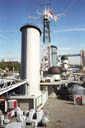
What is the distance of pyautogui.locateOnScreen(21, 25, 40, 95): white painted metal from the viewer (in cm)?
1803

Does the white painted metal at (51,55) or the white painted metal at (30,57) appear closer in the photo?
the white painted metal at (30,57)

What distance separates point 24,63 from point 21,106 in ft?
19.2

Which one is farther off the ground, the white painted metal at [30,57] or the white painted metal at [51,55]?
the white painted metal at [51,55]

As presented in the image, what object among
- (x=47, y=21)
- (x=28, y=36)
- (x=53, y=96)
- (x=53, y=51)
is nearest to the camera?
(x=28, y=36)

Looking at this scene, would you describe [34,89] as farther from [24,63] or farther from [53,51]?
[53,51]

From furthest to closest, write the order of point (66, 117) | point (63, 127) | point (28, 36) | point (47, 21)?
1. point (47, 21)
2. point (28, 36)
3. point (66, 117)
4. point (63, 127)

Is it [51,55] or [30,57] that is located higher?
[51,55]

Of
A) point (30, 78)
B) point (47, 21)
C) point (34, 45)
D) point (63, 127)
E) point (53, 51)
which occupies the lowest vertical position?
point (63, 127)

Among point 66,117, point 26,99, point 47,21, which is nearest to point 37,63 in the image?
point 26,99

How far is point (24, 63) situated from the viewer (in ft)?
59.9

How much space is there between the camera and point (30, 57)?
18031 mm

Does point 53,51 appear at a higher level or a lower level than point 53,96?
higher

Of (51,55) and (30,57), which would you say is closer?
(30,57)

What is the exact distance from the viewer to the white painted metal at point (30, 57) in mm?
18031
